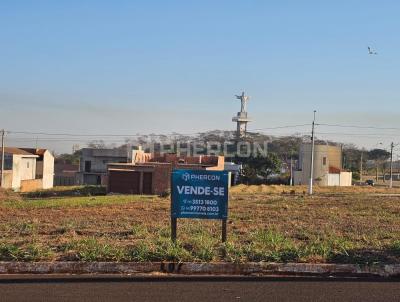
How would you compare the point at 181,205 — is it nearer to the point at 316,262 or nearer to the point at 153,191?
the point at 316,262

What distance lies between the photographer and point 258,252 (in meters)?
9.97

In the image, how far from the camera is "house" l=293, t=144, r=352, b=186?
10827 centimetres

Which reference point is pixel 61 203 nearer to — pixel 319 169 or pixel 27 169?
pixel 27 169

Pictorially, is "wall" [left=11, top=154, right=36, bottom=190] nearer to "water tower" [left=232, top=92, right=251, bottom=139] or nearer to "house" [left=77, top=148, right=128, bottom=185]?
"house" [left=77, top=148, right=128, bottom=185]

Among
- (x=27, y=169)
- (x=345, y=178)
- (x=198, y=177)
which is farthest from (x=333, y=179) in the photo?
(x=198, y=177)

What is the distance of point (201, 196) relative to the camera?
11.0 meters

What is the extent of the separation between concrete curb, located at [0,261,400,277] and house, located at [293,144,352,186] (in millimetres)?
96482

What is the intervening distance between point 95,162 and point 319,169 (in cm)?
4283

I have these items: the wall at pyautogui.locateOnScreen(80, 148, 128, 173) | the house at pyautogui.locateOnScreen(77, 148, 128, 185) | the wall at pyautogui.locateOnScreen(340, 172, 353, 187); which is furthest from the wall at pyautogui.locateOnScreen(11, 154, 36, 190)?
the wall at pyautogui.locateOnScreen(340, 172, 353, 187)

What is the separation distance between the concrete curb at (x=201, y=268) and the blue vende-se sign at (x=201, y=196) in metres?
1.70

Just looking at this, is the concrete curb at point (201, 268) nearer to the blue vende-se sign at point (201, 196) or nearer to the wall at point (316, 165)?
the blue vende-se sign at point (201, 196)
